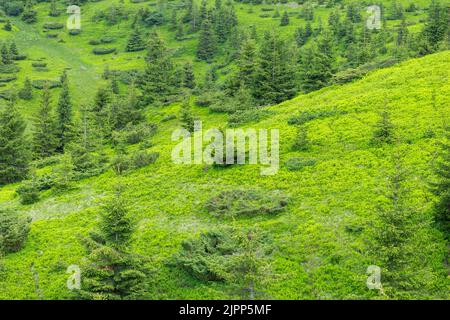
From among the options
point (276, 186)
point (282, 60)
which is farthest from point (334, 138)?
point (282, 60)

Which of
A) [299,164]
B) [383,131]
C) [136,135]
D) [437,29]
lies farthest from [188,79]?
[383,131]

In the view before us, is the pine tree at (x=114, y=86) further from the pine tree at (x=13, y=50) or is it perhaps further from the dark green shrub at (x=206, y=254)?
the dark green shrub at (x=206, y=254)

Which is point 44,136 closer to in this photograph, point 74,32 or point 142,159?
point 142,159

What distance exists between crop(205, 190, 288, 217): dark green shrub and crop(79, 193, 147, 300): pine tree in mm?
9127

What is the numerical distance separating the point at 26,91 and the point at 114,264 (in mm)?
94924

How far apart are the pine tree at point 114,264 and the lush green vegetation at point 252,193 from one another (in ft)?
0.26

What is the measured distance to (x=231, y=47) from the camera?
443ft

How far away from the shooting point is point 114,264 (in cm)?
2161

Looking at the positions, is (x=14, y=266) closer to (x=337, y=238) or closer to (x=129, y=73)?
(x=337, y=238)

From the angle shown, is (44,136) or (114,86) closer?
(44,136)

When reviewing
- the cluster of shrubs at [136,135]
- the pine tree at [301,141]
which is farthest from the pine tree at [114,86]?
the pine tree at [301,141]

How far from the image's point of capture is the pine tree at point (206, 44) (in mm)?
133375

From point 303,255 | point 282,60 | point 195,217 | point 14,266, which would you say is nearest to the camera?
point 303,255

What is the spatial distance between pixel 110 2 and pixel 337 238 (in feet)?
555
